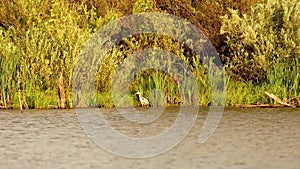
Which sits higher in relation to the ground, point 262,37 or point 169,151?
point 262,37

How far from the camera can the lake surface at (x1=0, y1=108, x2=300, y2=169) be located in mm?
6578

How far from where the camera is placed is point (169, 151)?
7203mm

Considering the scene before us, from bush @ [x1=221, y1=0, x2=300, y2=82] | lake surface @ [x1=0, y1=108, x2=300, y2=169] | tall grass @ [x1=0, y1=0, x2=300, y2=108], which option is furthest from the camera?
bush @ [x1=221, y1=0, x2=300, y2=82]

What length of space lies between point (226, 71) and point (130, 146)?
4.65 meters

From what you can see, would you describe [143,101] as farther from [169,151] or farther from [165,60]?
[169,151]

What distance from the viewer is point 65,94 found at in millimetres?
11000

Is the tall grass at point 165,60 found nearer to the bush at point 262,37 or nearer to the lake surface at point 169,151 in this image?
the bush at point 262,37

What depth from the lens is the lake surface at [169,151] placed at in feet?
21.6

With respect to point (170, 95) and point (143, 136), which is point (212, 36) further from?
point (143, 136)

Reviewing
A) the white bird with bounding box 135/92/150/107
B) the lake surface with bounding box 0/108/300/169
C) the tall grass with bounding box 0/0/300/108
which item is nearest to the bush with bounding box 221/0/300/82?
the tall grass with bounding box 0/0/300/108

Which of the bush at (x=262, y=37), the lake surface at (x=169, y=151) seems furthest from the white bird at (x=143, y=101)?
the bush at (x=262, y=37)

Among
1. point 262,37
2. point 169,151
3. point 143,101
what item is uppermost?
point 262,37

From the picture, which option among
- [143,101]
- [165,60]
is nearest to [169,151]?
[143,101]

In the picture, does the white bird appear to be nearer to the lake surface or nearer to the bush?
the lake surface
